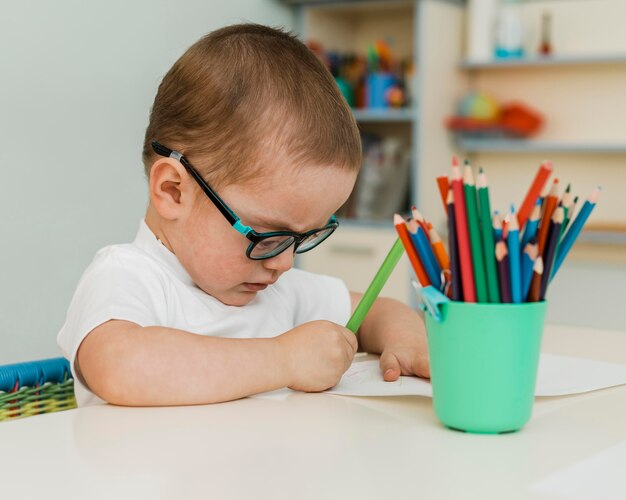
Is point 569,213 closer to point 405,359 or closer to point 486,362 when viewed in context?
point 486,362

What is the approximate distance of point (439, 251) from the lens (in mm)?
638

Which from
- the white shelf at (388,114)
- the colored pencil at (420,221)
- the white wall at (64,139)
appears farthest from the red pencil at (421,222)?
the white shelf at (388,114)

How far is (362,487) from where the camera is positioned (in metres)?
0.52

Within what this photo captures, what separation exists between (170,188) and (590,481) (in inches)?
21.5

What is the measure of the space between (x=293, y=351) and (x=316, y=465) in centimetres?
23

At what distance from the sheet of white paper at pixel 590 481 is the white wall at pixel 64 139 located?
207 centimetres

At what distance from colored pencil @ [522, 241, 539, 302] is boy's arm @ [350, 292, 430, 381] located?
0.87 ft

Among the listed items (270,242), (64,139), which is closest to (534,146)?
(64,139)

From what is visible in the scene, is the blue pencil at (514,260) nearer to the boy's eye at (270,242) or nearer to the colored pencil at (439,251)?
the colored pencil at (439,251)

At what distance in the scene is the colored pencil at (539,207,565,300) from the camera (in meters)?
0.59

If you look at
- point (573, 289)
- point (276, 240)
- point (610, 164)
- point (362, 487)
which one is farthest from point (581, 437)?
point (610, 164)

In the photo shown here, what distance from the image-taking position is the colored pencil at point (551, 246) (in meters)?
0.59

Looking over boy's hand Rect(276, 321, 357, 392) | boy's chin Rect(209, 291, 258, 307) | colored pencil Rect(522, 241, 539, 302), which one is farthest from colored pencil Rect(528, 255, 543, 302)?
boy's chin Rect(209, 291, 258, 307)

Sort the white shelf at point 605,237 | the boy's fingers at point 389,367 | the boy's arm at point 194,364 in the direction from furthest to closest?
1. the white shelf at point 605,237
2. the boy's fingers at point 389,367
3. the boy's arm at point 194,364
